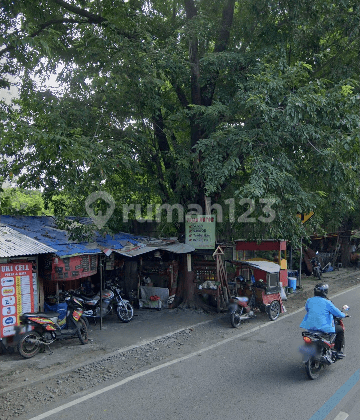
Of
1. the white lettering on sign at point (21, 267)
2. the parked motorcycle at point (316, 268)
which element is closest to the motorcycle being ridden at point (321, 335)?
the white lettering on sign at point (21, 267)

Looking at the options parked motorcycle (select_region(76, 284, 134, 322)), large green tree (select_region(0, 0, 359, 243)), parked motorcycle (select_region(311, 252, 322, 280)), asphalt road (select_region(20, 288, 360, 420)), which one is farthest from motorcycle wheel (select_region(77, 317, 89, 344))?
parked motorcycle (select_region(311, 252, 322, 280))

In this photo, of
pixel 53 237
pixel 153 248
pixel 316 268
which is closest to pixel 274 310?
pixel 153 248

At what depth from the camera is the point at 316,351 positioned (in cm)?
613

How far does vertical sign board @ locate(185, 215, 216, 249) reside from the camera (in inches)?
443

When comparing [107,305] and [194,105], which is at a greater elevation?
[194,105]

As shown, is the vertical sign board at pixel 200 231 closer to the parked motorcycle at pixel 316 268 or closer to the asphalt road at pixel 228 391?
the asphalt road at pixel 228 391

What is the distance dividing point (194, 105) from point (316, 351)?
670 cm

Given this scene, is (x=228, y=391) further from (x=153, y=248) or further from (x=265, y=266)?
(x=153, y=248)

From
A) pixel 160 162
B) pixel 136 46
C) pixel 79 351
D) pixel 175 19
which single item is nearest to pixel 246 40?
pixel 175 19

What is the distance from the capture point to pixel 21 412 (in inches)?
210
